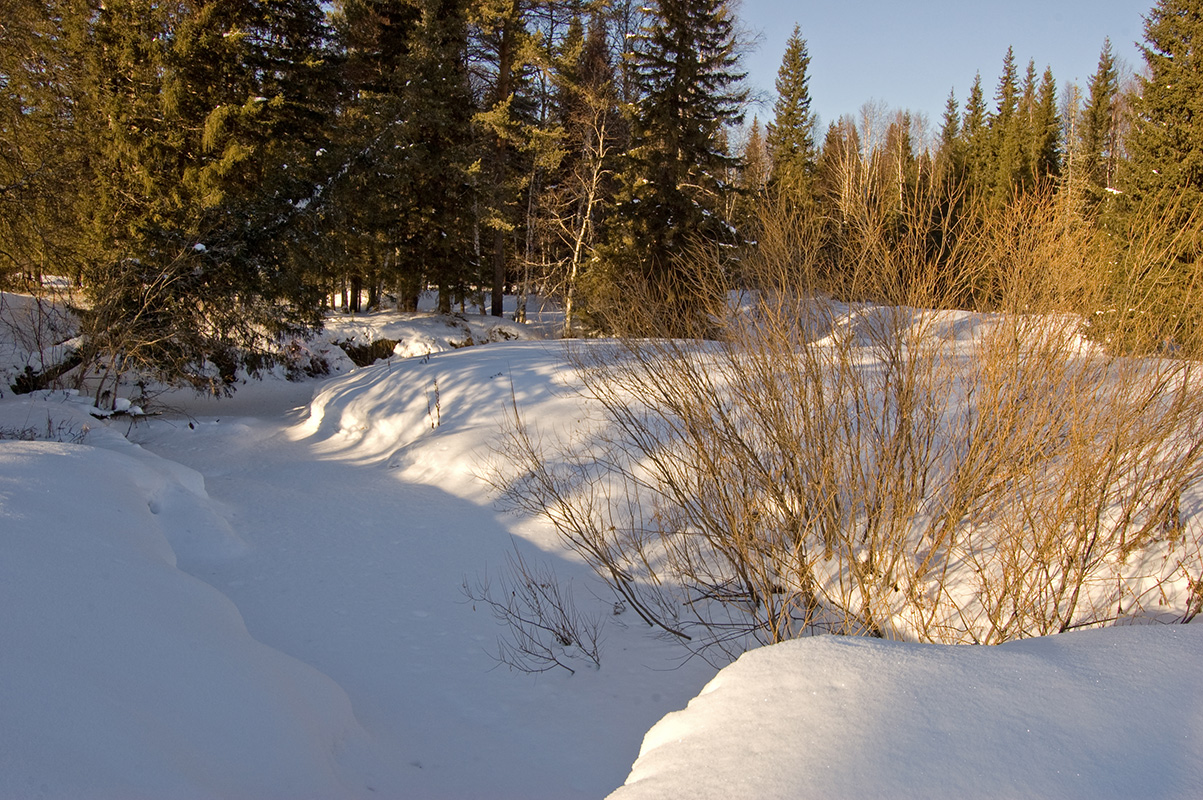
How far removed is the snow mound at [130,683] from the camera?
10.5 ft

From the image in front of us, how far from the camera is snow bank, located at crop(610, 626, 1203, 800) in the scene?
2.76 m

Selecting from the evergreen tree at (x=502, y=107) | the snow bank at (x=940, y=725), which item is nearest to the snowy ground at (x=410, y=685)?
the snow bank at (x=940, y=725)

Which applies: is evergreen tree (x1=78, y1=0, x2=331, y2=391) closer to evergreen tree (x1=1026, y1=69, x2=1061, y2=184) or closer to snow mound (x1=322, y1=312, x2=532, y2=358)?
snow mound (x1=322, y1=312, x2=532, y2=358)

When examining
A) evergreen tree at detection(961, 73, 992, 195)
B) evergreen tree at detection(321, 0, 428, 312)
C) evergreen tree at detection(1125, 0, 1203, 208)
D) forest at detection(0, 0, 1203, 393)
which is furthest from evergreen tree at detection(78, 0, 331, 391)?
evergreen tree at detection(961, 73, 992, 195)

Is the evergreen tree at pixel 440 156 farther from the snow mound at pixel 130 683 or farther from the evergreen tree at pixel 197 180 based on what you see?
the snow mound at pixel 130 683

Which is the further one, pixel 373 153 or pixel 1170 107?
pixel 373 153

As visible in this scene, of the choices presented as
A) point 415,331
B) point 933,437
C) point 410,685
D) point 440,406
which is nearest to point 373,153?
point 415,331

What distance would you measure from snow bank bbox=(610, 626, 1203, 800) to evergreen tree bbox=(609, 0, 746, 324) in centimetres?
1654

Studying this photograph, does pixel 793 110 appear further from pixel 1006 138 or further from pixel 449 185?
pixel 449 185

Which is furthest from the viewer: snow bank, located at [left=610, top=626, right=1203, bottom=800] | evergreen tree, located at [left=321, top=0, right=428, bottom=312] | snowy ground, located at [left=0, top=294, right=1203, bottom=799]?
evergreen tree, located at [left=321, top=0, right=428, bottom=312]

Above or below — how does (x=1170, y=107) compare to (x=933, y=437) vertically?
above

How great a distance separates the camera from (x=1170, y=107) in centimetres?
1260

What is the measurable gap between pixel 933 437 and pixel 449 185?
763 inches

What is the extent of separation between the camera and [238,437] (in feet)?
49.5
